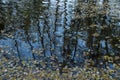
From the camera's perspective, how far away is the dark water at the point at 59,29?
14.0 metres

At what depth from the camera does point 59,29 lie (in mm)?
17500

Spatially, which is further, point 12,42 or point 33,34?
point 33,34

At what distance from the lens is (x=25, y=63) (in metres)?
11.9

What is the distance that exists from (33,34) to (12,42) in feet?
6.00

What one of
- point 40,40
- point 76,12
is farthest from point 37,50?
point 76,12

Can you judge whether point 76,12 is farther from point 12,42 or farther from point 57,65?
point 57,65

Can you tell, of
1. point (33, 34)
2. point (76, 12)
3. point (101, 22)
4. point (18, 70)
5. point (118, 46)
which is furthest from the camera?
point (76, 12)

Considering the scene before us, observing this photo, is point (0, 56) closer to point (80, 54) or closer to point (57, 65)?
point (57, 65)

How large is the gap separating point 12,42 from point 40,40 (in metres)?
1.62

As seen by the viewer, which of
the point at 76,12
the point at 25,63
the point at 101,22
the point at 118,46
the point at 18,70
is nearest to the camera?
the point at 18,70

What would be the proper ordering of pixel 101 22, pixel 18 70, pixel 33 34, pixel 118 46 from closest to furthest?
pixel 18 70, pixel 118 46, pixel 33 34, pixel 101 22

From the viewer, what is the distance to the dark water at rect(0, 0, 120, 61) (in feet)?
45.9

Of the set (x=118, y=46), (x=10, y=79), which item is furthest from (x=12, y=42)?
(x=118, y=46)

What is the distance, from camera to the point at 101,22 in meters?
18.8
